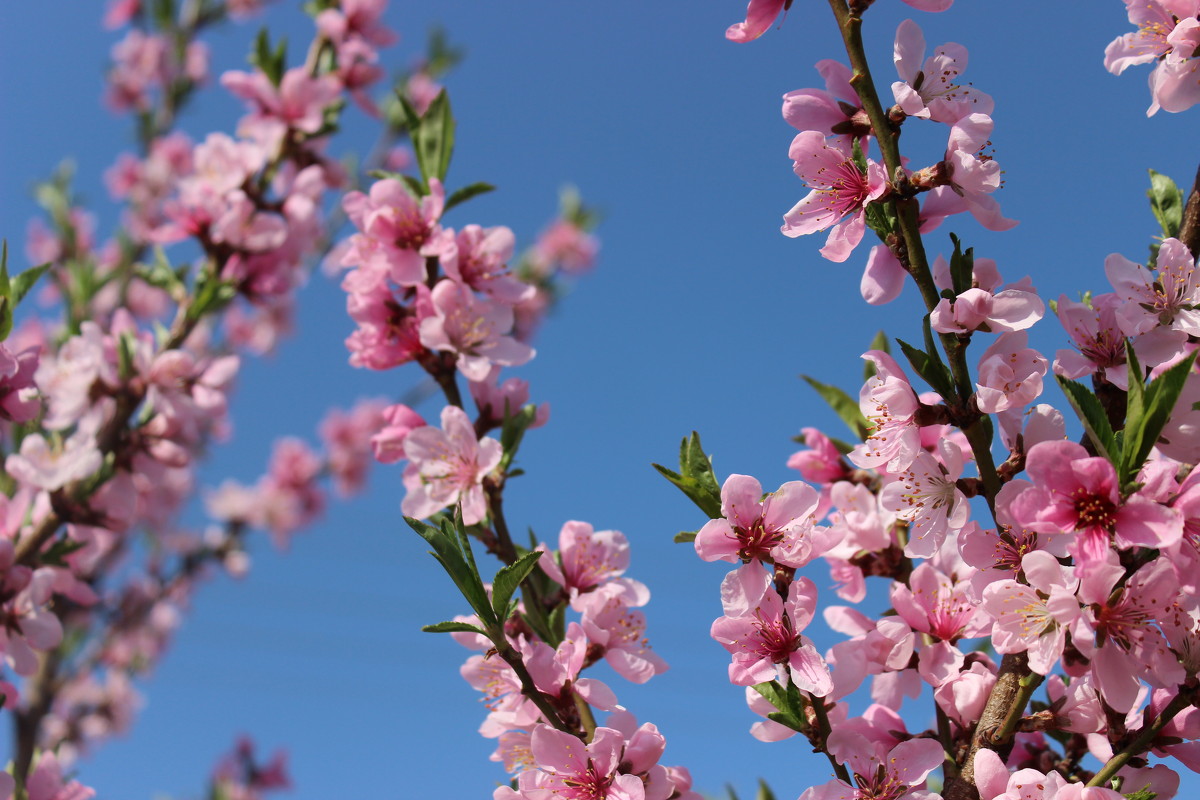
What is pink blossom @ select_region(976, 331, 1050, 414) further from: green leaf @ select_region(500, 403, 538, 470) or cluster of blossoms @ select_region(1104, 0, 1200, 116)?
green leaf @ select_region(500, 403, 538, 470)

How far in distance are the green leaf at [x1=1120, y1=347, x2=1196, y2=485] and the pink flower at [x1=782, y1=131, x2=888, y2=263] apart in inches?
15.4

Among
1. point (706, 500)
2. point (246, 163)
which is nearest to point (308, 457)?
point (246, 163)

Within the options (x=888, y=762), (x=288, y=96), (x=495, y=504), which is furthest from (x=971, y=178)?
(x=288, y=96)

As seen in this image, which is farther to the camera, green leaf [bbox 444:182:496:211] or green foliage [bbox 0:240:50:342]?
green leaf [bbox 444:182:496:211]

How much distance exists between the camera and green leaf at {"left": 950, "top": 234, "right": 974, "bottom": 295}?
3.71 ft

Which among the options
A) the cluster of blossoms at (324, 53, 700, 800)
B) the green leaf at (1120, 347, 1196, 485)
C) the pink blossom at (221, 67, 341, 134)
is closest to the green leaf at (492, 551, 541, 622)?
the cluster of blossoms at (324, 53, 700, 800)

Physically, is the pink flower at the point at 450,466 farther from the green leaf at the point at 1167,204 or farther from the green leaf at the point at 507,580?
the green leaf at the point at 1167,204

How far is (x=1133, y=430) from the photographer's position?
97 cm

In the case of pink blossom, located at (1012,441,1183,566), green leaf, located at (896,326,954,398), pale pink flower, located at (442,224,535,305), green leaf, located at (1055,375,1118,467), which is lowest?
pink blossom, located at (1012,441,1183,566)

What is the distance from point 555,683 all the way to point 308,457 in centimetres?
599

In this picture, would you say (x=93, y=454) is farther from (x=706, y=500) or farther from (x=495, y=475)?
(x=706, y=500)

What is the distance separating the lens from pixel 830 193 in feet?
4.06

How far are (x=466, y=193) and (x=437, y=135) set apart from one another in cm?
16

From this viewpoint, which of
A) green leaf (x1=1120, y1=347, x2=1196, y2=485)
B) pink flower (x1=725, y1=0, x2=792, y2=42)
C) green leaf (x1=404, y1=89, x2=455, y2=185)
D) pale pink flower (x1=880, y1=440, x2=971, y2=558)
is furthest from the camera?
green leaf (x1=404, y1=89, x2=455, y2=185)
